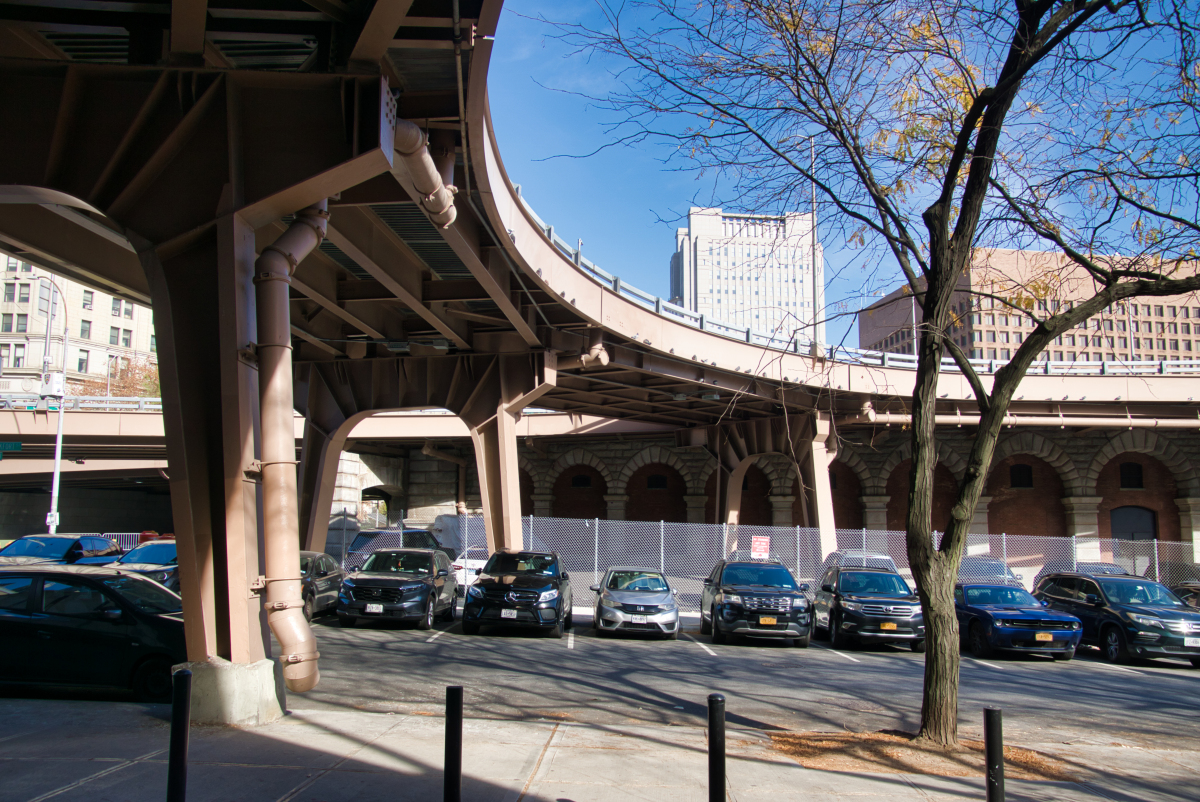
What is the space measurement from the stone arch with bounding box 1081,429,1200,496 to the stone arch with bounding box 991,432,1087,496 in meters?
0.45

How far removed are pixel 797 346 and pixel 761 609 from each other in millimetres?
5454

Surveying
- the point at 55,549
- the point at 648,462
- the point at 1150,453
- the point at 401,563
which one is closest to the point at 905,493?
the point at 1150,453

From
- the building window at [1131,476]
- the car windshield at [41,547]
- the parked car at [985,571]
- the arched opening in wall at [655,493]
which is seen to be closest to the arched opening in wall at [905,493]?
the building window at [1131,476]

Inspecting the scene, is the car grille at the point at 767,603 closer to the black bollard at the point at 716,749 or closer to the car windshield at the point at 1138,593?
the car windshield at the point at 1138,593

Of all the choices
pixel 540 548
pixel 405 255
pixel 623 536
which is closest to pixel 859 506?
pixel 623 536

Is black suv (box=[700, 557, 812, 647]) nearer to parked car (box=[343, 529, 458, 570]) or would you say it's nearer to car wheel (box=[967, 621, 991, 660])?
car wheel (box=[967, 621, 991, 660])

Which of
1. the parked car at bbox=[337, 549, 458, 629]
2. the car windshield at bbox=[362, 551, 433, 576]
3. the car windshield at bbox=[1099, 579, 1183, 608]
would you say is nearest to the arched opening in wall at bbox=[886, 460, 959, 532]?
the car windshield at bbox=[1099, 579, 1183, 608]

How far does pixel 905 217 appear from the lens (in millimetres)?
9156

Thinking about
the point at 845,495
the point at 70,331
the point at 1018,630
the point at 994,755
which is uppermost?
the point at 70,331

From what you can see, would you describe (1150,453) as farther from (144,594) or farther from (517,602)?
(144,594)

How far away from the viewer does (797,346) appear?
42.7 feet

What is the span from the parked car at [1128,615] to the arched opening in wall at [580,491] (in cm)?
2574

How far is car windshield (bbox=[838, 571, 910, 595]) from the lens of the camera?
16422 millimetres

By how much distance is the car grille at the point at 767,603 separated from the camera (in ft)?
50.4
